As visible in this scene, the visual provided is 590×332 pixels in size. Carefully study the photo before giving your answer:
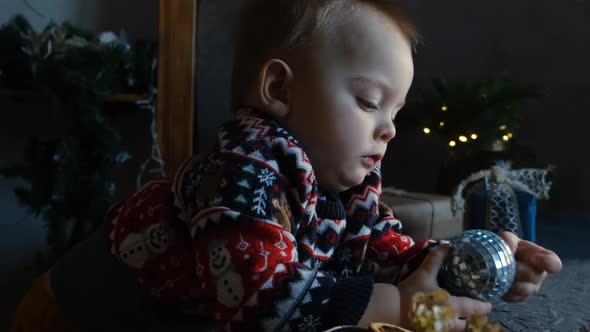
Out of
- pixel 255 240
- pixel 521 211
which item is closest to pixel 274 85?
pixel 255 240

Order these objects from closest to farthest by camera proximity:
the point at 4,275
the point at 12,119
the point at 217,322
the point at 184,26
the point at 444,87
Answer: the point at 217,322
the point at 184,26
the point at 444,87
the point at 4,275
the point at 12,119

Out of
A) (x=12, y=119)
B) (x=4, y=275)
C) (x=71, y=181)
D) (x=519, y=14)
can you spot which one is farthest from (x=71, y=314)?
(x=519, y=14)

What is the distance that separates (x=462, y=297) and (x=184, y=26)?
109 cm

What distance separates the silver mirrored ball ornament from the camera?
0.52m

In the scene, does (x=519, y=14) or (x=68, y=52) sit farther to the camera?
(x=519, y=14)

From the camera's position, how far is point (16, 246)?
6.05 ft

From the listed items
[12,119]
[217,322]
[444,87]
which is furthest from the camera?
[12,119]

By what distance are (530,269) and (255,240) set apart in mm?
318

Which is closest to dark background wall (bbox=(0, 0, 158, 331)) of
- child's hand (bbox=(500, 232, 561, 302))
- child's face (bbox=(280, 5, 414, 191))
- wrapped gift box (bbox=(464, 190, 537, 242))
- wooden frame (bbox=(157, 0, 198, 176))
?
wooden frame (bbox=(157, 0, 198, 176))

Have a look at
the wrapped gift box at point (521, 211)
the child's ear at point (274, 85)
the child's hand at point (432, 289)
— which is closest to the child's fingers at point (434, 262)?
the child's hand at point (432, 289)

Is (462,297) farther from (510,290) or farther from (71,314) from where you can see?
(71,314)

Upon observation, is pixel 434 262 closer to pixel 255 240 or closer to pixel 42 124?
pixel 255 240

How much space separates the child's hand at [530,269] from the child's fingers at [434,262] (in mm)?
100

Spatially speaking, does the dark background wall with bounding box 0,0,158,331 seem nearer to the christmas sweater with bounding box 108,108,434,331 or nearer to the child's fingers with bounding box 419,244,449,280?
the christmas sweater with bounding box 108,108,434,331
